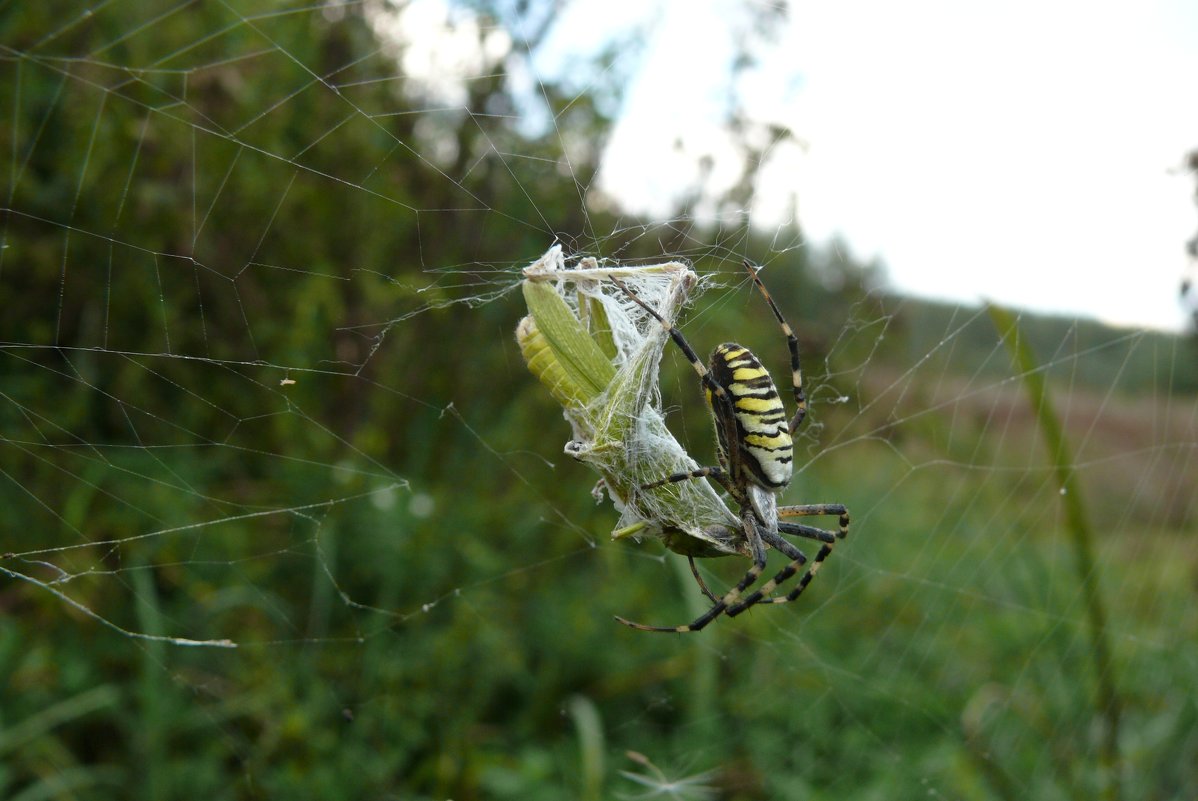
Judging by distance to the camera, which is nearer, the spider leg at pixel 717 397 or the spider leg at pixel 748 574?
the spider leg at pixel 717 397

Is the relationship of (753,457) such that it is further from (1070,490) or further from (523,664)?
(523,664)

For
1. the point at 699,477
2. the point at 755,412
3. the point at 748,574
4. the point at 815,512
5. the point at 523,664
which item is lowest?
the point at 523,664

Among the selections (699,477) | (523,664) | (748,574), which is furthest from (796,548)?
(523,664)

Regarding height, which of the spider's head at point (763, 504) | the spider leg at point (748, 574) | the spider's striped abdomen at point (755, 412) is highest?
the spider's striped abdomen at point (755, 412)

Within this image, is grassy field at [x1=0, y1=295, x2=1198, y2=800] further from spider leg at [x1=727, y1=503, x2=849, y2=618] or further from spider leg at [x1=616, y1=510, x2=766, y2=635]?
spider leg at [x1=616, y1=510, x2=766, y2=635]

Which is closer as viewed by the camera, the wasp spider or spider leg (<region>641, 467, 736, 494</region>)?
spider leg (<region>641, 467, 736, 494</region>)

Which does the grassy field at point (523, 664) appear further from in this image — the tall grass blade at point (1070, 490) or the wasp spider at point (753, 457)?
the wasp spider at point (753, 457)

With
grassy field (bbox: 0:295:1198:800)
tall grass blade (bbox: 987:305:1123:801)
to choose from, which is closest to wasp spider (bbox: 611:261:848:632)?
grassy field (bbox: 0:295:1198:800)

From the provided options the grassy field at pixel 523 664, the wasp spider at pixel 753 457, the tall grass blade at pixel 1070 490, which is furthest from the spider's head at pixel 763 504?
the tall grass blade at pixel 1070 490
